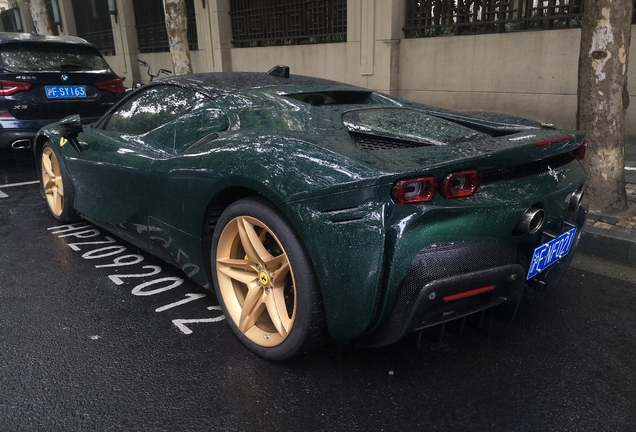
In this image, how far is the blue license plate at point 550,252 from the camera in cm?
239

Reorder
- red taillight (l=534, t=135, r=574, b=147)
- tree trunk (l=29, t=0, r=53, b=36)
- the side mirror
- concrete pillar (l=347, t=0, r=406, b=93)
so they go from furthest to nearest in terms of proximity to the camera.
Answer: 1. tree trunk (l=29, t=0, r=53, b=36)
2. concrete pillar (l=347, t=0, r=406, b=93)
3. the side mirror
4. red taillight (l=534, t=135, r=574, b=147)

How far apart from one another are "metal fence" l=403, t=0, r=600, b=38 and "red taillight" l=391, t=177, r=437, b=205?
7.05 meters

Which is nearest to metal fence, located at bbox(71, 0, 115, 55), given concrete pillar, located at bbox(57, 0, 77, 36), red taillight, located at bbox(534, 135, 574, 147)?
concrete pillar, located at bbox(57, 0, 77, 36)

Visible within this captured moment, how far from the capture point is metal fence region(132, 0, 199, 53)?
51.7ft

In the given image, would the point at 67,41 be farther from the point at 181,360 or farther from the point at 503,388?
the point at 503,388

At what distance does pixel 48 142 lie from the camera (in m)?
4.62

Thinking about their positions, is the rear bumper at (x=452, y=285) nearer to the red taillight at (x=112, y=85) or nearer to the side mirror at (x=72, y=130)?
the side mirror at (x=72, y=130)

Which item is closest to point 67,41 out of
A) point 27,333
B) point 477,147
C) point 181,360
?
point 27,333

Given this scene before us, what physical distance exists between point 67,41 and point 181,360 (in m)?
5.80

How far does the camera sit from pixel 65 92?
6.62 metres

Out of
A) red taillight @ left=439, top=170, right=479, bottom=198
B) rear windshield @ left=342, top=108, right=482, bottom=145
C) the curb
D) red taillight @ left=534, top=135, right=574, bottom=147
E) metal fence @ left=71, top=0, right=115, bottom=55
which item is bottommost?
the curb

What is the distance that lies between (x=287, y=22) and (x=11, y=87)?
6855 mm

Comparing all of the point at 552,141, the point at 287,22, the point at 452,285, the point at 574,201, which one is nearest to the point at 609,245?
the point at 574,201

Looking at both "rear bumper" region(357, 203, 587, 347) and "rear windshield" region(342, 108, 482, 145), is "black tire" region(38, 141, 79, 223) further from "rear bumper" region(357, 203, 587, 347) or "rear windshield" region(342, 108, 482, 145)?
"rear bumper" region(357, 203, 587, 347)
